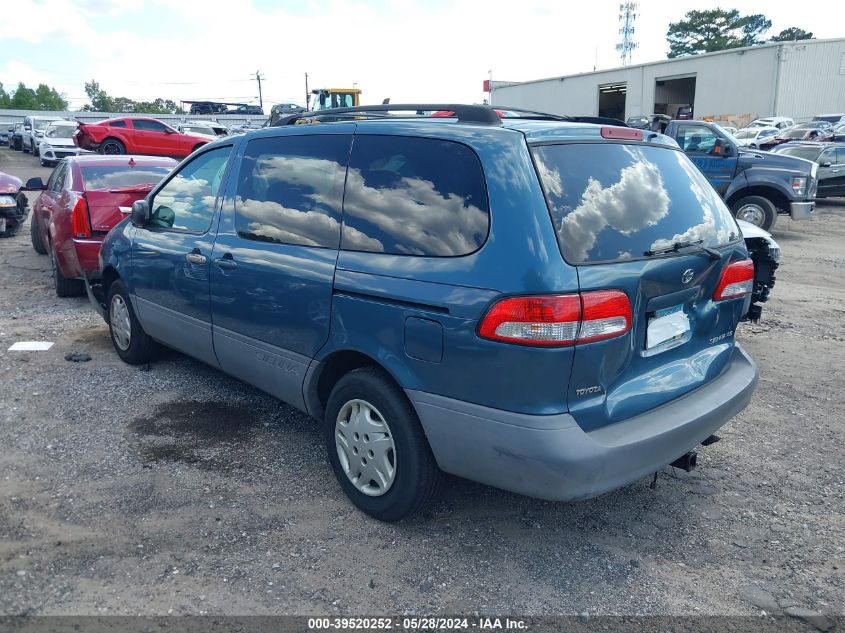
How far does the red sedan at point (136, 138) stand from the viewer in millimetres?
25656

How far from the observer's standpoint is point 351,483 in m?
3.58

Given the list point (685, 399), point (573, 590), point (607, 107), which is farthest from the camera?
point (607, 107)

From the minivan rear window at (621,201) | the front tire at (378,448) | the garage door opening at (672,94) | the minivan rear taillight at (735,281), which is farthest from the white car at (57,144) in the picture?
the garage door opening at (672,94)

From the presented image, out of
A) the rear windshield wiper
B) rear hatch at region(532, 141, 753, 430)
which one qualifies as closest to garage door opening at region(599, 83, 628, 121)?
rear hatch at region(532, 141, 753, 430)

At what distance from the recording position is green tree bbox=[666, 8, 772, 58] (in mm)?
78625

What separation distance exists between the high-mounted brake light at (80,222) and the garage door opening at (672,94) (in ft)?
153

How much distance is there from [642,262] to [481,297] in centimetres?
74

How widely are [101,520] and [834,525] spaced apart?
3.63m

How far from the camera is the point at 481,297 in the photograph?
9.28 ft

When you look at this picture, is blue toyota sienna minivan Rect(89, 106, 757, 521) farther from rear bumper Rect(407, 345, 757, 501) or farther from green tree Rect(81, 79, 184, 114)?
green tree Rect(81, 79, 184, 114)

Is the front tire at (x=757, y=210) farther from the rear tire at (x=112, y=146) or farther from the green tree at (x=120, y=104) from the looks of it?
the green tree at (x=120, y=104)

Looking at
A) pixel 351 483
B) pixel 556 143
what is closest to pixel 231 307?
pixel 351 483

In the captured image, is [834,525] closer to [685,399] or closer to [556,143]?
[685,399]

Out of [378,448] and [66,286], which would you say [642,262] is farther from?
[66,286]
